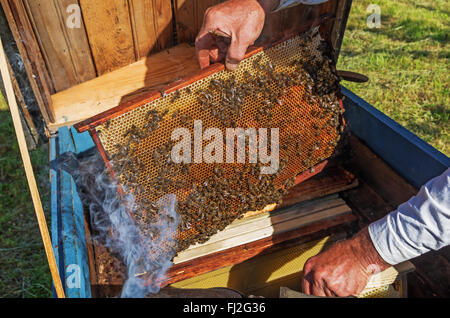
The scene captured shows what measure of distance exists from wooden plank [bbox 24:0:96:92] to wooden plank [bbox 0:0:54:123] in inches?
2.6

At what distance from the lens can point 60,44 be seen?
305cm

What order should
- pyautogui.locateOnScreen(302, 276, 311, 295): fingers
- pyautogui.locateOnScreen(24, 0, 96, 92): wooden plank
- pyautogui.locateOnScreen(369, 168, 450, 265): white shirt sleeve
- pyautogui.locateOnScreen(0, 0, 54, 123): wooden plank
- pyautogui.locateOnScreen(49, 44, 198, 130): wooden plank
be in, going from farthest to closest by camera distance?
pyautogui.locateOnScreen(49, 44, 198, 130): wooden plank < pyautogui.locateOnScreen(24, 0, 96, 92): wooden plank < pyautogui.locateOnScreen(0, 0, 54, 123): wooden plank < pyautogui.locateOnScreen(302, 276, 311, 295): fingers < pyautogui.locateOnScreen(369, 168, 450, 265): white shirt sleeve

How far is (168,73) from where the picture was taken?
10.8ft

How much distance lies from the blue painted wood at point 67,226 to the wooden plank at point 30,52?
1.06 feet

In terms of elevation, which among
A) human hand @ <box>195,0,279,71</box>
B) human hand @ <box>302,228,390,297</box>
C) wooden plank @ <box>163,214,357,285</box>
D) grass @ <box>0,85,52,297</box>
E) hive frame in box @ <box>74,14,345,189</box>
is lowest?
grass @ <box>0,85,52,297</box>

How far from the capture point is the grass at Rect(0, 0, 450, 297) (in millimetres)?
3531

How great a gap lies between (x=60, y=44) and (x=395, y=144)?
3.11 m

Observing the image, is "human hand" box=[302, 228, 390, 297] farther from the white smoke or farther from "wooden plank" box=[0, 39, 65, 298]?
"wooden plank" box=[0, 39, 65, 298]

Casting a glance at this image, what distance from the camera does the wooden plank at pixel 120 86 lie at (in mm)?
3078

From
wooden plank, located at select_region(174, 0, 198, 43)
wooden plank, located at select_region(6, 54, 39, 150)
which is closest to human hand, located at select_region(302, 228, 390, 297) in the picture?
wooden plank, located at select_region(174, 0, 198, 43)

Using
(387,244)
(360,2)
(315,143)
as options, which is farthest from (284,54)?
(360,2)

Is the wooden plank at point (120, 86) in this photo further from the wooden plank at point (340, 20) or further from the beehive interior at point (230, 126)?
the wooden plank at point (340, 20)
